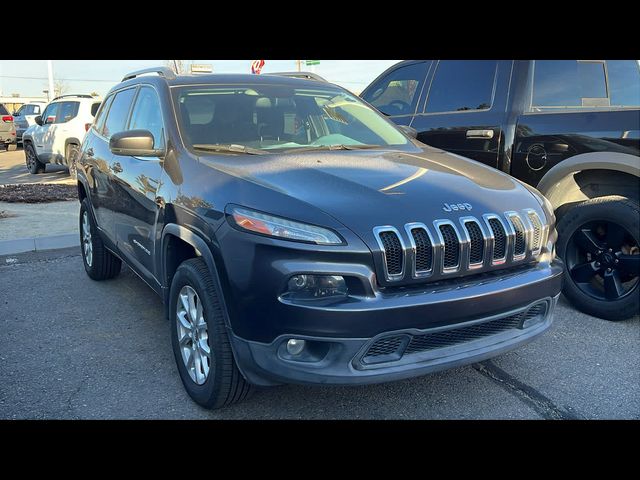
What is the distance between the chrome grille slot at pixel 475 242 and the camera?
99.7 inches

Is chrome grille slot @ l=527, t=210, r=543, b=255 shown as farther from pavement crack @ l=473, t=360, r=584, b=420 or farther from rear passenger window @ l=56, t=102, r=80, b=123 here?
rear passenger window @ l=56, t=102, r=80, b=123

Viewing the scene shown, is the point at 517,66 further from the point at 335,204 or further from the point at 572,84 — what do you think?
the point at 335,204

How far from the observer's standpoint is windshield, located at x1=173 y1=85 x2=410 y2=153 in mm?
3330

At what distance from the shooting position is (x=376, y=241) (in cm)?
232

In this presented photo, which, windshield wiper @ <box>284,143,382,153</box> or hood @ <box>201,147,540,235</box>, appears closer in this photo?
hood @ <box>201,147,540,235</box>

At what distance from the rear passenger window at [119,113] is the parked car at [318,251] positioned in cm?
81

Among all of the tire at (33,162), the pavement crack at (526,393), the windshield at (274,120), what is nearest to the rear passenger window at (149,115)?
the windshield at (274,120)

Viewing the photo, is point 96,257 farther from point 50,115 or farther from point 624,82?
point 50,115

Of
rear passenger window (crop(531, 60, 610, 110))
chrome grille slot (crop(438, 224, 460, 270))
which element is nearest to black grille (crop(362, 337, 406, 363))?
chrome grille slot (crop(438, 224, 460, 270))

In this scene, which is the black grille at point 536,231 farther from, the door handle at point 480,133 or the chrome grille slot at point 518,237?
the door handle at point 480,133

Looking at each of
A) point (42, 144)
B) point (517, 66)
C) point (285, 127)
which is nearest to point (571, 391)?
point (285, 127)

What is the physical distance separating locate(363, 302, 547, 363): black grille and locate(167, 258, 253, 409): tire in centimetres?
68

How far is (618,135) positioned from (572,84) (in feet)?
2.41

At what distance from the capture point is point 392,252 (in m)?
2.35
